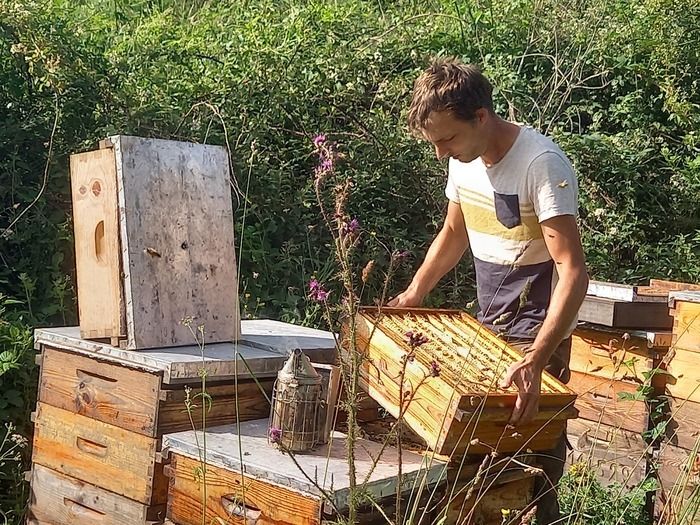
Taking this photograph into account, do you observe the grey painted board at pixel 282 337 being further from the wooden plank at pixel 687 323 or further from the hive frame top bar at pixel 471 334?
the wooden plank at pixel 687 323

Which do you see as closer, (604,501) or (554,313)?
(554,313)

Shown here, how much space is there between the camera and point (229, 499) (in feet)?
8.28

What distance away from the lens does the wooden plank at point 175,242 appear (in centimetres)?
300

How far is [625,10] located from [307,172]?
3414 millimetres

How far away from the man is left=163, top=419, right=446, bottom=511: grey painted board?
51cm

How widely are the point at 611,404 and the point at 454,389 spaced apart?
7.62 ft

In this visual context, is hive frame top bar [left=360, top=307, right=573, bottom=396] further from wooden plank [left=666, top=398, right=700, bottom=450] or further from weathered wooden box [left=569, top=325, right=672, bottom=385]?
wooden plank [left=666, top=398, right=700, bottom=450]

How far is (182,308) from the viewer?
312 centimetres

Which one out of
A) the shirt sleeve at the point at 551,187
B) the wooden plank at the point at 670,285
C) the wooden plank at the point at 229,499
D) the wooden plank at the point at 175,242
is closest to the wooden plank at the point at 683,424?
the wooden plank at the point at 670,285

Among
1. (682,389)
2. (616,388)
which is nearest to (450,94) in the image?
(682,389)

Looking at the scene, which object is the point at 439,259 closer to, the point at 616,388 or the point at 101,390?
the point at 101,390

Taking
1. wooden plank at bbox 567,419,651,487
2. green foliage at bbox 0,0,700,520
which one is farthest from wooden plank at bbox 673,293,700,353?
green foliage at bbox 0,0,700,520

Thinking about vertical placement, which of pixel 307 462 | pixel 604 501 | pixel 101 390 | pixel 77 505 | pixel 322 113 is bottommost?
pixel 604 501

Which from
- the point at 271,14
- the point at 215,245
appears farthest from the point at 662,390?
the point at 271,14
